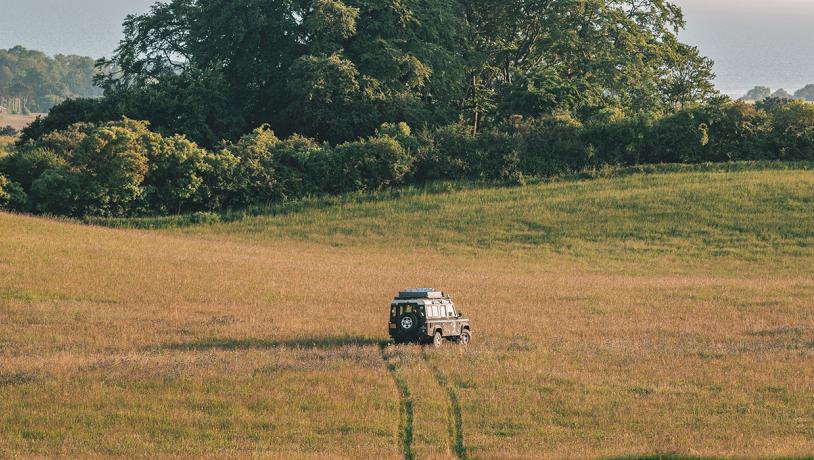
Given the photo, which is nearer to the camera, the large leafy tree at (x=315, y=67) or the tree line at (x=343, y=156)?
the tree line at (x=343, y=156)

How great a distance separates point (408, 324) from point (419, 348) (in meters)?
0.88

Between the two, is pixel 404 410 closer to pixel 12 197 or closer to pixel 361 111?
pixel 12 197

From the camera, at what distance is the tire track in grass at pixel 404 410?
68.0ft

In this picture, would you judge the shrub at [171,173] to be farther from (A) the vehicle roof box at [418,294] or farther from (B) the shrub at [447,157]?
(A) the vehicle roof box at [418,294]

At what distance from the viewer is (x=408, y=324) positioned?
31.0 m

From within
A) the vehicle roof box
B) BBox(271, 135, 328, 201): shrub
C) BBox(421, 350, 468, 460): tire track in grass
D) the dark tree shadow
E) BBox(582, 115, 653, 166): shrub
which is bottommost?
BBox(421, 350, 468, 460): tire track in grass

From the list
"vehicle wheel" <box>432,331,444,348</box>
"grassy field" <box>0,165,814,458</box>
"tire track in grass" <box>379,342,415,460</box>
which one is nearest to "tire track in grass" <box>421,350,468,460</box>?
"grassy field" <box>0,165,814,458</box>

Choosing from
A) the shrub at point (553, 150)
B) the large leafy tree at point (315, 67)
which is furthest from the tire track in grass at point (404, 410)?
the large leafy tree at point (315, 67)

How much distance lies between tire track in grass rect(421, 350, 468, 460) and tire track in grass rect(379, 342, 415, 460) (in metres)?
0.83

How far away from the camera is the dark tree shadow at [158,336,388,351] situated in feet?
102

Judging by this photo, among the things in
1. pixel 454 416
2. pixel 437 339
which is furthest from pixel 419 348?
pixel 454 416

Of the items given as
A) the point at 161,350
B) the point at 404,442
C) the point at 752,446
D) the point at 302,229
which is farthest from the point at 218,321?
the point at 302,229

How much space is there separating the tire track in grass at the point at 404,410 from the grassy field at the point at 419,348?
0.08m

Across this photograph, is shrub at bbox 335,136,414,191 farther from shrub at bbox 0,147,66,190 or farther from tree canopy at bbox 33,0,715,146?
shrub at bbox 0,147,66,190
